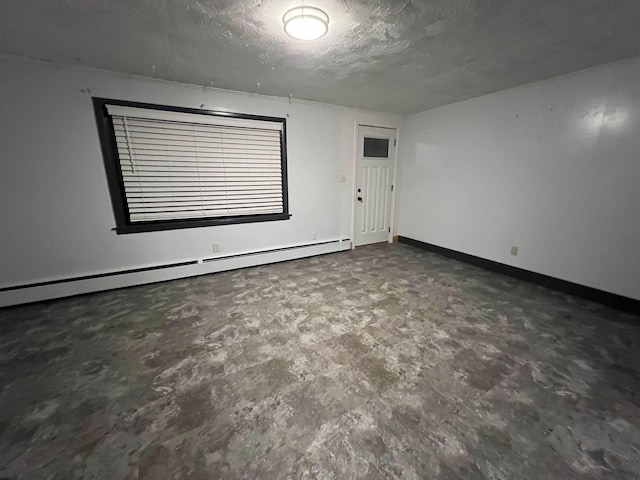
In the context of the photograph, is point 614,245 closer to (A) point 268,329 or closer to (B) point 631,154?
(B) point 631,154

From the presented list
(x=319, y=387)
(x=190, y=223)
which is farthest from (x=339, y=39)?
(x=190, y=223)

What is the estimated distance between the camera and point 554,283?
3.14 meters

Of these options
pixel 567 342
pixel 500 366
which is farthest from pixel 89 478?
pixel 567 342

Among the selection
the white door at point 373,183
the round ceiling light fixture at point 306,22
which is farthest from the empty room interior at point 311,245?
the white door at point 373,183

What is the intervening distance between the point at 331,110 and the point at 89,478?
444cm

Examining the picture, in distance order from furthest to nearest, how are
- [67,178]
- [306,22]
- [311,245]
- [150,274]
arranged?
[311,245], [150,274], [67,178], [306,22]

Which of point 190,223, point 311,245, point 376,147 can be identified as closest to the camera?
point 190,223

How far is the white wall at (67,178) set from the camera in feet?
8.23

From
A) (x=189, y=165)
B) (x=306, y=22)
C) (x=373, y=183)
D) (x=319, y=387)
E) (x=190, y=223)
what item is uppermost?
(x=306, y=22)

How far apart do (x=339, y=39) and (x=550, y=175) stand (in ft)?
9.55

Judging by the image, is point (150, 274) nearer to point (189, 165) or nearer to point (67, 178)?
point (67, 178)

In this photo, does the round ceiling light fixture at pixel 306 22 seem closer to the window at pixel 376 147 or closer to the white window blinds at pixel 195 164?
the white window blinds at pixel 195 164

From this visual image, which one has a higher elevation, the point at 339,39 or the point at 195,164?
the point at 339,39

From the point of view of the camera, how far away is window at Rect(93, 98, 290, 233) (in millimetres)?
2924
